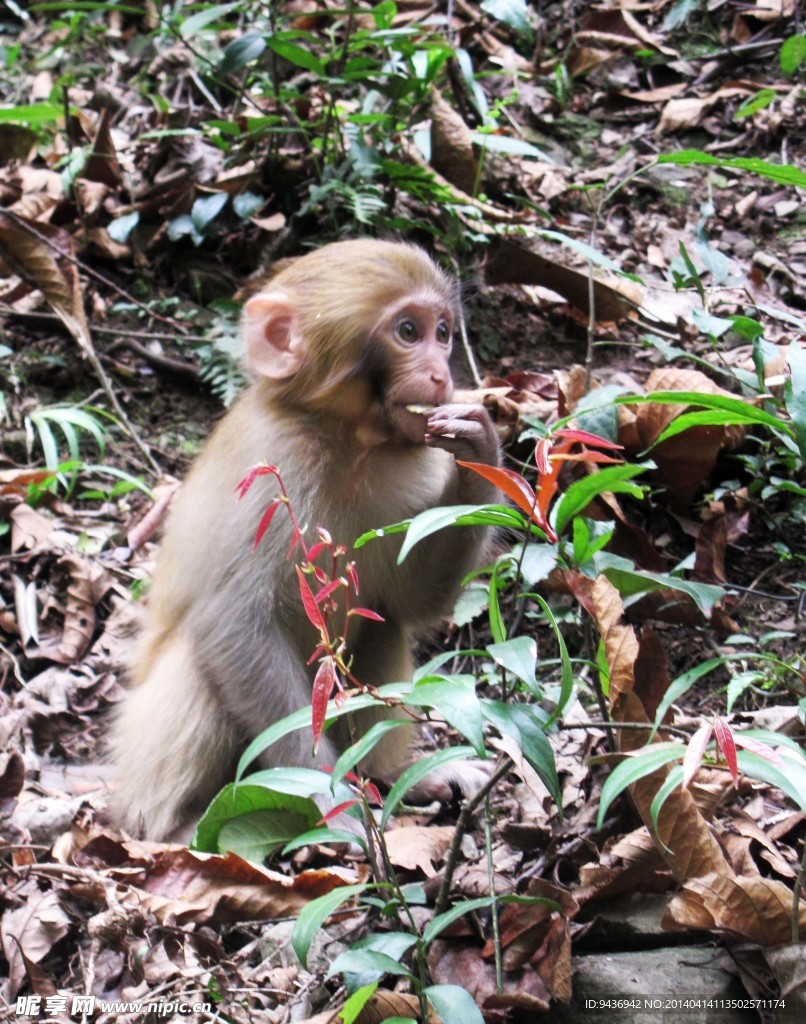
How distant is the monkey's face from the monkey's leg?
1.30 metres

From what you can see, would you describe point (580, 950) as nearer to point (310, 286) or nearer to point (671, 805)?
point (671, 805)

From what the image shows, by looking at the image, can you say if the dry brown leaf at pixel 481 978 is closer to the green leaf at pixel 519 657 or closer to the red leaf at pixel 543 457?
the green leaf at pixel 519 657

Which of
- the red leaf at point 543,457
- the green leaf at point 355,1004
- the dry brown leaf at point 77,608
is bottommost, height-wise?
the dry brown leaf at point 77,608

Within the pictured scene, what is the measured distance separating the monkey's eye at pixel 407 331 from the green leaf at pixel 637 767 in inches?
90.3

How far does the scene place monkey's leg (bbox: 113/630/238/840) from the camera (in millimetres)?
4395

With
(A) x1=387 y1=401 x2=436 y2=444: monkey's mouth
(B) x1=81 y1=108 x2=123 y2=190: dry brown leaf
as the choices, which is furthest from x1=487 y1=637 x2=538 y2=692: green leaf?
(B) x1=81 y1=108 x2=123 y2=190: dry brown leaf

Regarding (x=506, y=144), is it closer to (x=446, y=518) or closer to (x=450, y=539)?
(x=450, y=539)

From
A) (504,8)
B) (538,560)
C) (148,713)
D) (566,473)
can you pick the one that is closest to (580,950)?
(538,560)

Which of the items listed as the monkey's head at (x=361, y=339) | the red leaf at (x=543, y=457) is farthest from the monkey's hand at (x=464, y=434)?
the red leaf at (x=543, y=457)

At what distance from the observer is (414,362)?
4270 mm

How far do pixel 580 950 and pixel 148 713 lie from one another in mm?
2229

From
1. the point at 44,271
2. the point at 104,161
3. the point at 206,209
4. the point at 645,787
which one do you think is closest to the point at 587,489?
the point at 645,787

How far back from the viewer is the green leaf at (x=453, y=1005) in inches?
95.6

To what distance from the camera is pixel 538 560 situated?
297cm
